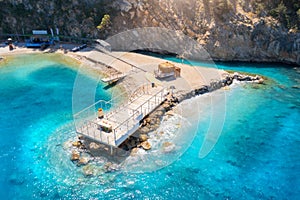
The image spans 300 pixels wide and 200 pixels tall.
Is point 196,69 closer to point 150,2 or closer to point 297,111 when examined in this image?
point 297,111

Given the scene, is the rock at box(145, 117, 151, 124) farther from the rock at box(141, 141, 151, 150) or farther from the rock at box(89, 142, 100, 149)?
the rock at box(89, 142, 100, 149)

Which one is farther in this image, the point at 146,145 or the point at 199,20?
the point at 199,20

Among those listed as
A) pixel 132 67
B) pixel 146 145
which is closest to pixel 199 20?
pixel 132 67

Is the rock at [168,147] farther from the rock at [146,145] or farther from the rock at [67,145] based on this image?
the rock at [67,145]

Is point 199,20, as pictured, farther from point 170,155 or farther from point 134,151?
point 134,151

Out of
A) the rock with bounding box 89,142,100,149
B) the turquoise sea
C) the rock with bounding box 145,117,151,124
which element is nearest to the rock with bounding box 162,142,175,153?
the turquoise sea

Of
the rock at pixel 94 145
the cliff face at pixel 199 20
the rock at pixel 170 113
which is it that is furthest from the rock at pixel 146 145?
Result: the cliff face at pixel 199 20

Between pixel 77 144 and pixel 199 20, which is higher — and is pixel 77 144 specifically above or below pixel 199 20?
below

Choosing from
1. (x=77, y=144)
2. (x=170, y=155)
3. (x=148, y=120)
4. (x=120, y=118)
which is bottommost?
(x=170, y=155)
